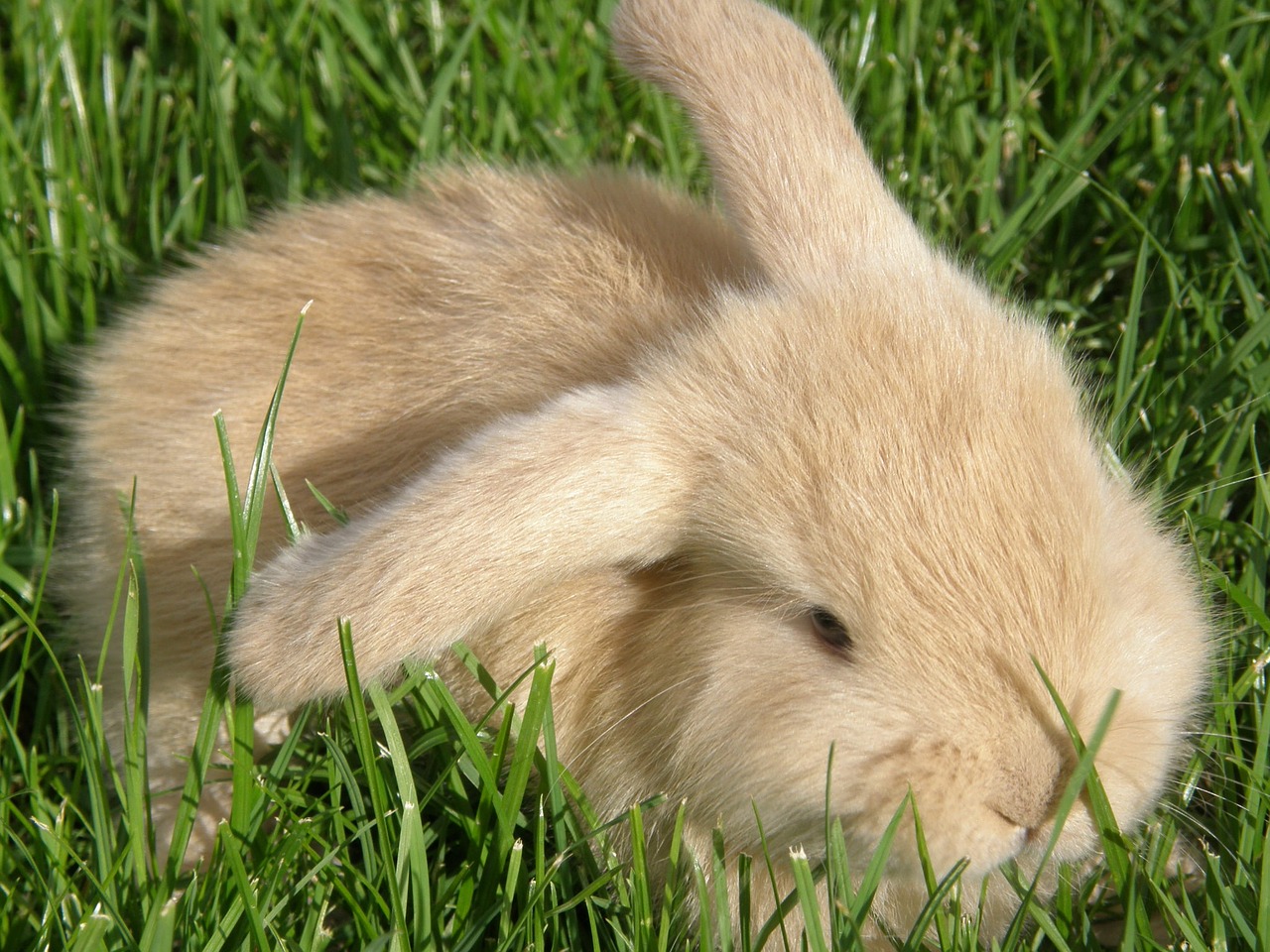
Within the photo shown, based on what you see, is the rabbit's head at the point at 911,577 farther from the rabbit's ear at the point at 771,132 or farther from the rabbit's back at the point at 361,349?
the rabbit's back at the point at 361,349

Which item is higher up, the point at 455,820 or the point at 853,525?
the point at 853,525

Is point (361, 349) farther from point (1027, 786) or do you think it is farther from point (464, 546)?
point (1027, 786)

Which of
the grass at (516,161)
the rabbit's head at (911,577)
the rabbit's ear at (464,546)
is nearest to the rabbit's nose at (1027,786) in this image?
the rabbit's head at (911,577)

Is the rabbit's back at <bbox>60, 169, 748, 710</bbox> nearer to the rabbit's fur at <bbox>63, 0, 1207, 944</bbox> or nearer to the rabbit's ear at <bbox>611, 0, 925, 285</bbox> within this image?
the rabbit's fur at <bbox>63, 0, 1207, 944</bbox>

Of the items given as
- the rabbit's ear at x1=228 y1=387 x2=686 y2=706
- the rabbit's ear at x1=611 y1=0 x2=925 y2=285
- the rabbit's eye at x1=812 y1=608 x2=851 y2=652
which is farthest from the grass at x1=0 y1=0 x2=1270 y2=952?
the rabbit's ear at x1=611 y1=0 x2=925 y2=285

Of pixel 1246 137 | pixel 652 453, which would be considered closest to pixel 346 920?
pixel 652 453

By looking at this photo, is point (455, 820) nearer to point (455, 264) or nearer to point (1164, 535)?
point (455, 264)
